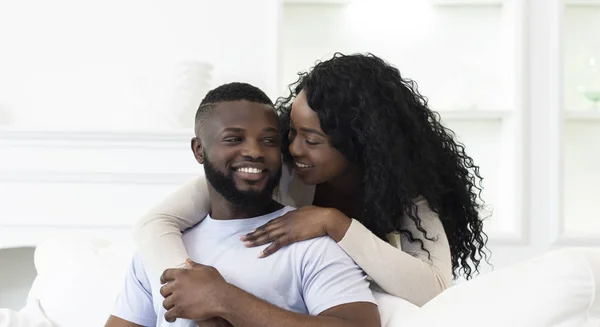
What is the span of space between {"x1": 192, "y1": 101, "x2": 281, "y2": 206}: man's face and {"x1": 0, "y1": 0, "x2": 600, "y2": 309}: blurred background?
124 centimetres

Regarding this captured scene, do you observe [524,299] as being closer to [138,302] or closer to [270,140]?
[270,140]

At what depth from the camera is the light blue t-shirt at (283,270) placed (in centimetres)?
129

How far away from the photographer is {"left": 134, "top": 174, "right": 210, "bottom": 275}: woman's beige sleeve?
4.72ft

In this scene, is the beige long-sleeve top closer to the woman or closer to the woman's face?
the woman

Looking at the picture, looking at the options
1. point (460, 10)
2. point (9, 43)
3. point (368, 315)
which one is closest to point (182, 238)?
point (368, 315)

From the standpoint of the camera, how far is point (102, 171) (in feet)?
8.77

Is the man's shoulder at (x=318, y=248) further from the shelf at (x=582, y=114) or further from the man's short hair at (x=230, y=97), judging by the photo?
the shelf at (x=582, y=114)

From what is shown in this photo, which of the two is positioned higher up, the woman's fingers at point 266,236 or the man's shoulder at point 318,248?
the woman's fingers at point 266,236

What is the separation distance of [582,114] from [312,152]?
1.71 m

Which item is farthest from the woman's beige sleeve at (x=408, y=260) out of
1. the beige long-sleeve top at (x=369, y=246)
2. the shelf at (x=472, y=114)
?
the shelf at (x=472, y=114)

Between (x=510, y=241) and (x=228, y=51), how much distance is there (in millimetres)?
1213

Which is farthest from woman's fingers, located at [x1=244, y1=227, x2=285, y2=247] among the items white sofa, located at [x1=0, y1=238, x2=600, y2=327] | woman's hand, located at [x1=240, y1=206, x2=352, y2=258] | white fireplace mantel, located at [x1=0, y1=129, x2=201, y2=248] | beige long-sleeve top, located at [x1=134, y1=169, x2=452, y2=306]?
white fireplace mantel, located at [x1=0, y1=129, x2=201, y2=248]

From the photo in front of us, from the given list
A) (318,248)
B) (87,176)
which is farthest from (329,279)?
(87,176)

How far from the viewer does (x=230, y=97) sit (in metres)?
1.46
